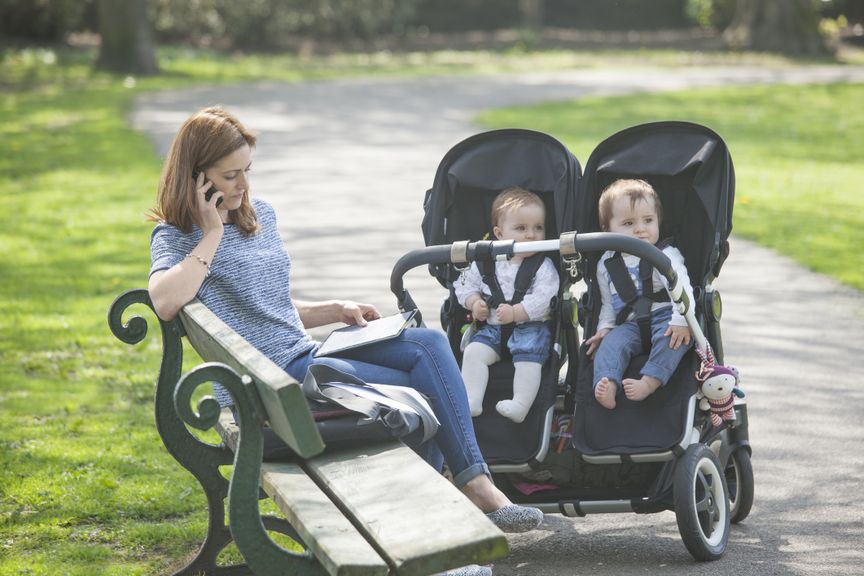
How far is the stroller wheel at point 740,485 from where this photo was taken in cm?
489

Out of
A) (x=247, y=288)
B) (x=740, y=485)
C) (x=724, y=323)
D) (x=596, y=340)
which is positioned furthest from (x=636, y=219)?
(x=724, y=323)

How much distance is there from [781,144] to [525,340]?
47.0 ft

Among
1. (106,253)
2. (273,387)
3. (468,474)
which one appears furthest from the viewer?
(106,253)

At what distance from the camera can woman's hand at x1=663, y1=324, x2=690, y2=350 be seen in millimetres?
4758

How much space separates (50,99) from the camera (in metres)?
24.0

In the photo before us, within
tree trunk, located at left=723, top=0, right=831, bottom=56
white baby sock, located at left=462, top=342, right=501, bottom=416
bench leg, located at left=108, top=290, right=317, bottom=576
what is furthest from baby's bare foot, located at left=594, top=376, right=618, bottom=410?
tree trunk, located at left=723, top=0, right=831, bottom=56

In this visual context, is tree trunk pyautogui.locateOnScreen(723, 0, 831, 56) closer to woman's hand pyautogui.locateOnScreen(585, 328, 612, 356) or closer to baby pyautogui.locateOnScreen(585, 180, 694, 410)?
baby pyautogui.locateOnScreen(585, 180, 694, 410)

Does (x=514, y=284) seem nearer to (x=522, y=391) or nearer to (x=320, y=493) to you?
(x=522, y=391)

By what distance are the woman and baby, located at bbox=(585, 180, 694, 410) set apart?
79 cm

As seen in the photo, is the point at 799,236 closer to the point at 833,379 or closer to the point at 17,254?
the point at 833,379

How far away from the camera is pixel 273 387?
3.20 m

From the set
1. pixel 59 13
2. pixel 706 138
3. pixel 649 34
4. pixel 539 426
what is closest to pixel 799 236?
pixel 706 138

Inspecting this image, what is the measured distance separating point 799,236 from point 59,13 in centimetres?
2991

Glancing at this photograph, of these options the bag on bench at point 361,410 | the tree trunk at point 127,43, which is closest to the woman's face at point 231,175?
the bag on bench at point 361,410
